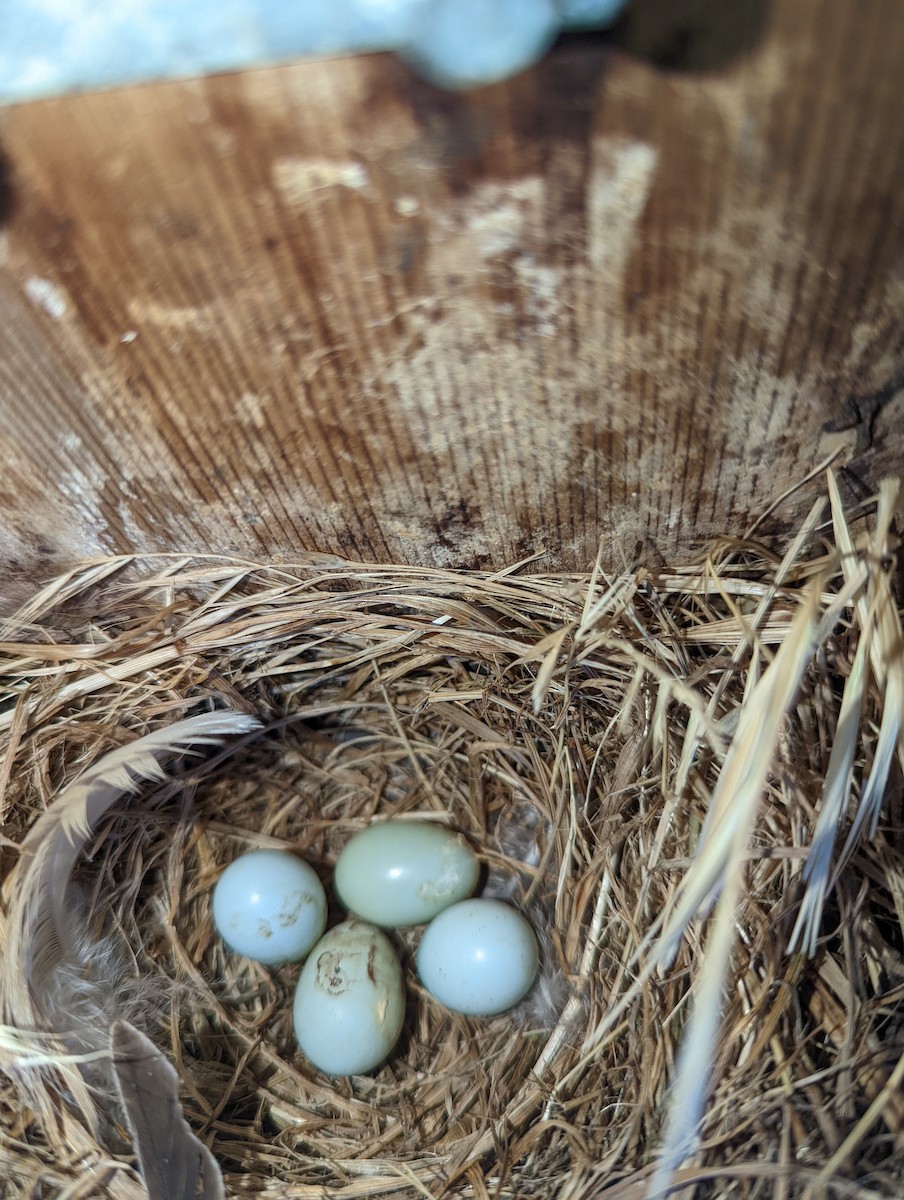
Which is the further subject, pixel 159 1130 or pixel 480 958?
pixel 480 958

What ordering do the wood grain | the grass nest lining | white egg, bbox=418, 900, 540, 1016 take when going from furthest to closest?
white egg, bbox=418, 900, 540, 1016
the grass nest lining
the wood grain

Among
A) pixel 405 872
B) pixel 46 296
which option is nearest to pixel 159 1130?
pixel 405 872

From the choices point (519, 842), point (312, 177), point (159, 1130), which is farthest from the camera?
point (519, 842)

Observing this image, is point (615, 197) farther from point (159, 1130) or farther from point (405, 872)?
point (159, 1130)

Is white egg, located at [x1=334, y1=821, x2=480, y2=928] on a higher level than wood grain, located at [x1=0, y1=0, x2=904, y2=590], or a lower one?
lower

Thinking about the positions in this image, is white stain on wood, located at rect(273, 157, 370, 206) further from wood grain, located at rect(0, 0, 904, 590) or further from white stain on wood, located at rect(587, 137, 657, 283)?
white stain on wood, located at rect(587, 137, 657, 283)

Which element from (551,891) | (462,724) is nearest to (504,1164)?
(551,891)

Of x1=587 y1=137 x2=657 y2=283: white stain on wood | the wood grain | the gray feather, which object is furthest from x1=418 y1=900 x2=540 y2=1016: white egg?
x1=587 y1=137 x2=657 y2=283: white stain on wood
